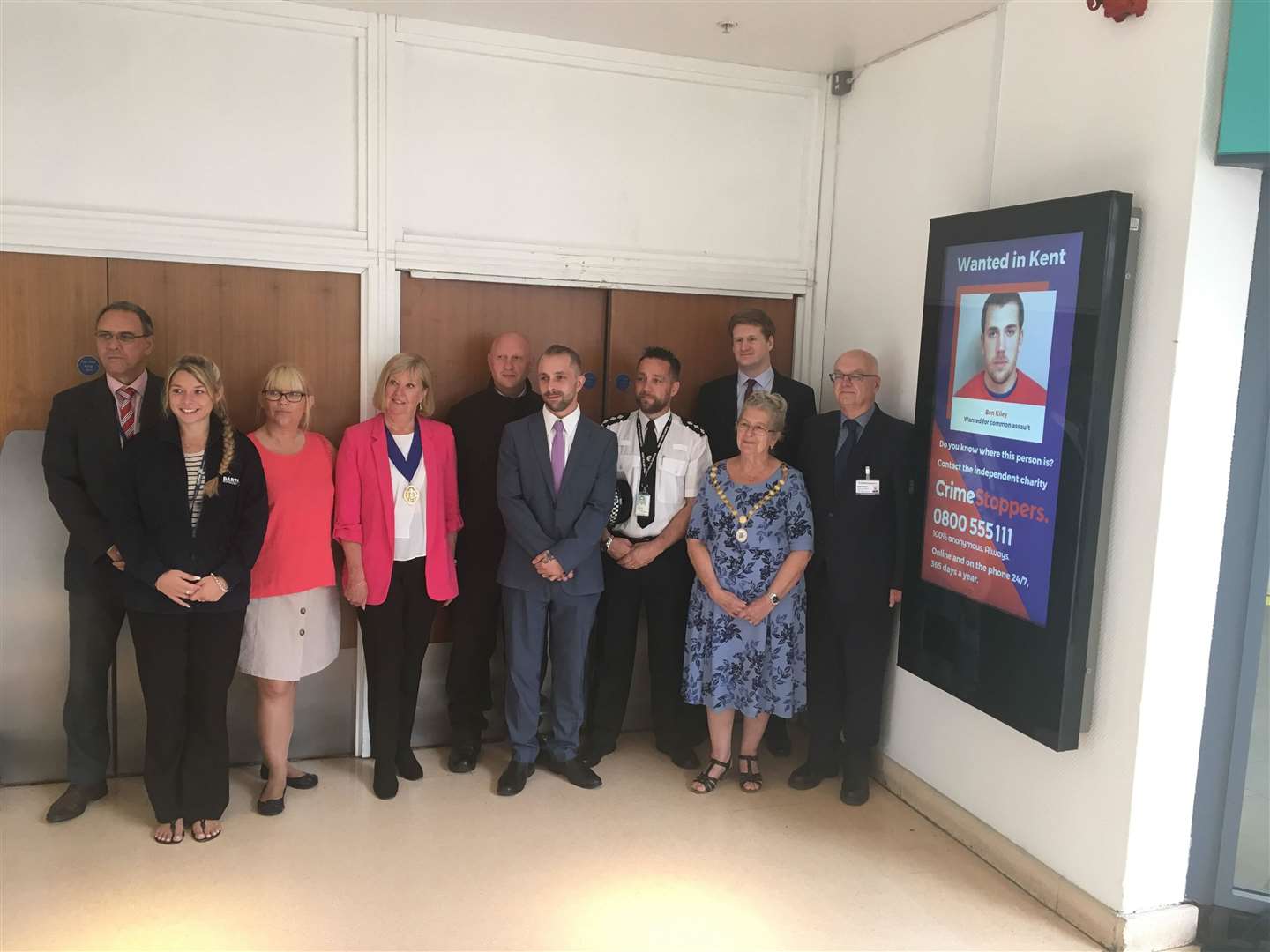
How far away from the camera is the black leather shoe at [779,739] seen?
470 cm

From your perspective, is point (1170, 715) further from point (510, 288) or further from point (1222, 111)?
point (510, 288)

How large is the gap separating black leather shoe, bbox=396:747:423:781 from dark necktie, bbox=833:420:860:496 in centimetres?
213

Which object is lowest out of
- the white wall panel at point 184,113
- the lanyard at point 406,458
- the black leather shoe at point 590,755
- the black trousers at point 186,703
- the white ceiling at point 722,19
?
the black leather shoe at point 590,755

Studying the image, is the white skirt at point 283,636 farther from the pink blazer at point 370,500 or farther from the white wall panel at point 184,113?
the white wall panel at point 184,113

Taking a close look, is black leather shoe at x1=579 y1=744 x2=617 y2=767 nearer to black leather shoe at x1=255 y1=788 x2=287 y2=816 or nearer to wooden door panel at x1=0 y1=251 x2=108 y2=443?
black leather shoe at x1=255 y1=788 x2=287 y2=816

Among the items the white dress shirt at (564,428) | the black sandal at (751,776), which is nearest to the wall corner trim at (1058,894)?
the black sandal at (751,776)

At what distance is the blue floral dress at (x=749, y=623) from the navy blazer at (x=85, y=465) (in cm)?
224

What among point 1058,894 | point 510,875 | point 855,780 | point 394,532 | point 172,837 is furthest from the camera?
point 855,780

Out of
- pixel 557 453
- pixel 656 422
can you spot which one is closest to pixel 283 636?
pixel 557 453

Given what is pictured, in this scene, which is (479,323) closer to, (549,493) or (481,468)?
(481,468)

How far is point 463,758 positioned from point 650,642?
962 mm

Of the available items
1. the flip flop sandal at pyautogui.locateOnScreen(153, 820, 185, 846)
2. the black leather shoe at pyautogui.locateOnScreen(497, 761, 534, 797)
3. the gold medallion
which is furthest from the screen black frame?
the flip flop sandal at pyautogui.locateOnScreen(153, 820, 185, 846)

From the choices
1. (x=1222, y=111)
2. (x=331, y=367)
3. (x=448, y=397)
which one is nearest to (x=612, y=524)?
(x=448, y=397)

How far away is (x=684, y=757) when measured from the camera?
14.8 feet
